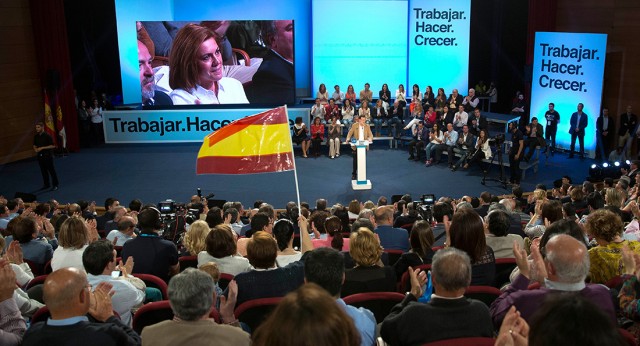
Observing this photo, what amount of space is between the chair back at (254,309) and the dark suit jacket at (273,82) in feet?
51.1

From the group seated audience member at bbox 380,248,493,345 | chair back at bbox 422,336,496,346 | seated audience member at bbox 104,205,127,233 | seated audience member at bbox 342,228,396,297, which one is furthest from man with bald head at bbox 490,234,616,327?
seated audience member at bbox 104,205,127,233

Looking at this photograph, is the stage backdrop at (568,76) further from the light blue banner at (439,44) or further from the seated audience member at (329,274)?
the seated audience member at (329,274)

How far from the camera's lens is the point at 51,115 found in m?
17.5

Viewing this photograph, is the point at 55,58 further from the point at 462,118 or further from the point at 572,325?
the point at 572,325

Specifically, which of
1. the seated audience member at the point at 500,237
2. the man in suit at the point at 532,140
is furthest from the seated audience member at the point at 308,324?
the man in suit at the point at 532,140

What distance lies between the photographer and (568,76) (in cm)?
1641

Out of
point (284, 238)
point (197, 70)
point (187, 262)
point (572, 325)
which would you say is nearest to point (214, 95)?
point (197, 70)

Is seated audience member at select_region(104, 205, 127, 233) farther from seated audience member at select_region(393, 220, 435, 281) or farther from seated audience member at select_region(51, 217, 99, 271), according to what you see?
seated audience member at select_region(393, 220, 435, 281)

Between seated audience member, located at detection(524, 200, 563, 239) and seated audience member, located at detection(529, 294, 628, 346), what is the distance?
4.87m

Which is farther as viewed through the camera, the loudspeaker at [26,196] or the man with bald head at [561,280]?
the loudspeaker at [26,196]

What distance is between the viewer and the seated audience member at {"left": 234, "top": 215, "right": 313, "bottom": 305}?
15.5 feet

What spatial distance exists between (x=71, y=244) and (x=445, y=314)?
3808mm

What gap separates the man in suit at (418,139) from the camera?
54.4 feet

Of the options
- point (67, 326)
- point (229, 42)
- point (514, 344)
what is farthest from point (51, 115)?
point (514, 344)
